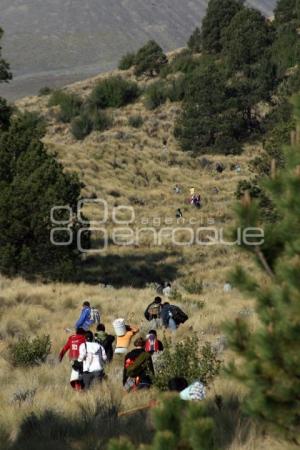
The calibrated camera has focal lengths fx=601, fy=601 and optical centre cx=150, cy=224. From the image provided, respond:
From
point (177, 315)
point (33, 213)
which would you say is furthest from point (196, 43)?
point (177, 315)

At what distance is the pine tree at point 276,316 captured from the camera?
4586 mm

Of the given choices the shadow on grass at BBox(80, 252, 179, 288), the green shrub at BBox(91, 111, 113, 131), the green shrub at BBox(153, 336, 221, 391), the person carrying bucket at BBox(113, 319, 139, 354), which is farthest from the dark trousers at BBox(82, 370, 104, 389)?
the green shrub at BBox(91, 111, 113, 131)

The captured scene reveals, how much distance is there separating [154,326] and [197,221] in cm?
2088

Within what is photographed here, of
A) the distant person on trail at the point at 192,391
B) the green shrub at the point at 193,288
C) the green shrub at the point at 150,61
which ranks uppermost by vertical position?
the green shrub at the point at 150,61

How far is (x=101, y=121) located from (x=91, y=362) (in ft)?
172

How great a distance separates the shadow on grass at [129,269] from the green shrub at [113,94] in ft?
135

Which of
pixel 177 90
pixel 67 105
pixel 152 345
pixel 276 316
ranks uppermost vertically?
pixel 177 90

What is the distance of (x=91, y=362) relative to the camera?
9766 millimetres

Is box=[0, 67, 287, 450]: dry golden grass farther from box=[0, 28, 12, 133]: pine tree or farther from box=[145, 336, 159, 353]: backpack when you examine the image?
box=[0, 28, 12, 133]: pine tree

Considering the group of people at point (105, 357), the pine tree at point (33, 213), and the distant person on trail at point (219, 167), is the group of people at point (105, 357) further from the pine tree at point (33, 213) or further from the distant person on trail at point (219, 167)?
the distant person on trail at point (219, 167)

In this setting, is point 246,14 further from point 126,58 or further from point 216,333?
point 216,333

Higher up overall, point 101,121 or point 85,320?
point 101,121

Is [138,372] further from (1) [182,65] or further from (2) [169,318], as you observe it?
(1) [182,65]

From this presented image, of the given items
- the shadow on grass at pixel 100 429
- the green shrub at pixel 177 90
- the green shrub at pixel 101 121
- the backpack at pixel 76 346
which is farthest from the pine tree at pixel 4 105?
the green shrub at pixel 177 90
